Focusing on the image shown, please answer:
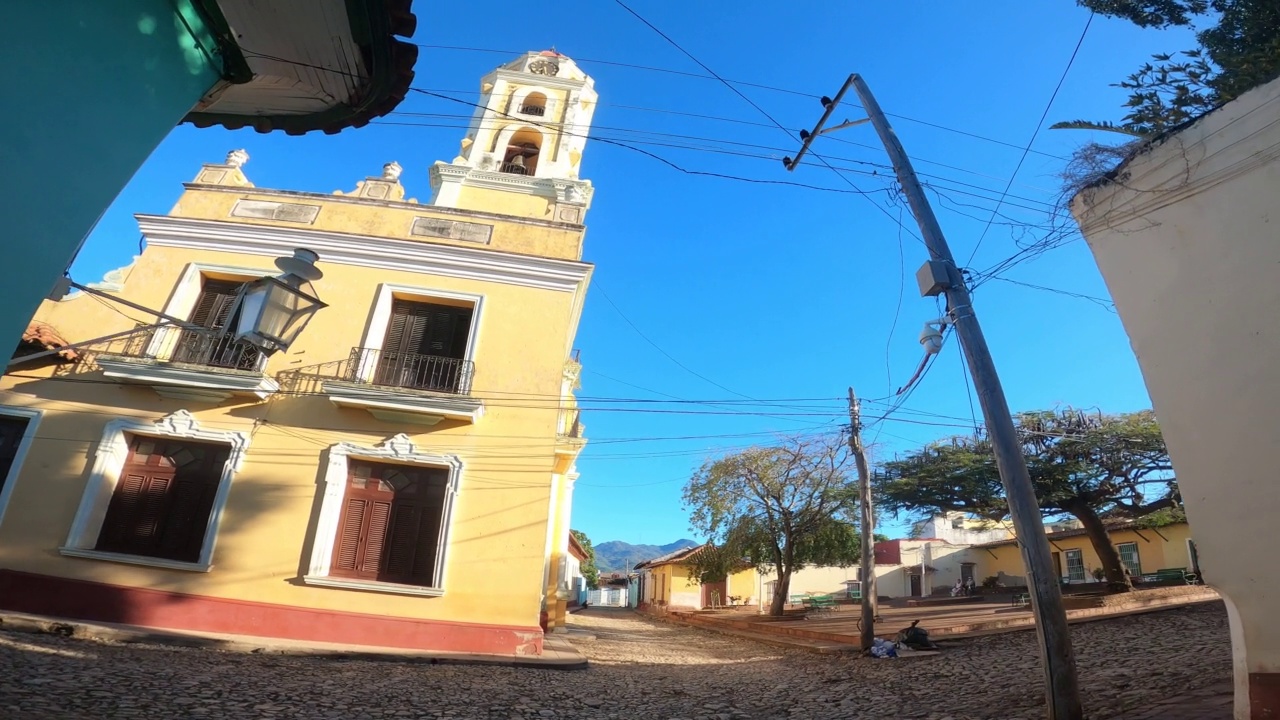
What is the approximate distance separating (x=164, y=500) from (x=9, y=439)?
259cm

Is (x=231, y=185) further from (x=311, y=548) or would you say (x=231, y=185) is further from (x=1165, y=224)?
(x=1165, y=224)

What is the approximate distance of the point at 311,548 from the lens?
8.88 metres

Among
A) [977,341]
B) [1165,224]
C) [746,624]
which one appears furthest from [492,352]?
[746,624]

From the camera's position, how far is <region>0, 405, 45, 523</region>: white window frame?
8.99m

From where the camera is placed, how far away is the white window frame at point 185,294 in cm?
998

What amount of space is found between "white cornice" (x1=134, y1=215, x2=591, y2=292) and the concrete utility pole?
585cm

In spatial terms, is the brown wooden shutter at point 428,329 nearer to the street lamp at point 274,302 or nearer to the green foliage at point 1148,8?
the street lamp at point 274,302

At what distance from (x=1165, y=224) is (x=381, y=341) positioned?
32.5 feet

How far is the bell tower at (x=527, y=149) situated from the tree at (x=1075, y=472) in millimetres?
11958

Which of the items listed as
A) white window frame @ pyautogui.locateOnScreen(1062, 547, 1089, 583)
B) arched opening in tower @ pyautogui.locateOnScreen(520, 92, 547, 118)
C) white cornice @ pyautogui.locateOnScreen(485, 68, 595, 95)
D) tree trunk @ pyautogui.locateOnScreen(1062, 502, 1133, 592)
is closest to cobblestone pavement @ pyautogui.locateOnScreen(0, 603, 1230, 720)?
tree trunk @ pyautogui.locateOnScreen(1062, 502, 1133, 592)

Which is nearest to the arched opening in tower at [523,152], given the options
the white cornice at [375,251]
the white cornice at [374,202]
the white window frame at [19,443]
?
the white cornice at [374,202]

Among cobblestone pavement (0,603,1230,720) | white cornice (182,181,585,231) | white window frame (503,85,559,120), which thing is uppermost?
white window frame (503,85,559,120)

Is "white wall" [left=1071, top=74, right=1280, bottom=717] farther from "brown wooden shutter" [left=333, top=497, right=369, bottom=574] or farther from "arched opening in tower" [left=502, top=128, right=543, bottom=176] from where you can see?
"arched opening in tower" [left=502, top=128, right=543, bottom=176]

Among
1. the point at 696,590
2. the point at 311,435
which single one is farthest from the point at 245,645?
the point at 696,590
